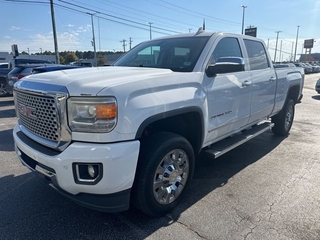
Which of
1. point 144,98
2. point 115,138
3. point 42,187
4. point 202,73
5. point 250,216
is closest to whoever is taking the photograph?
point 115,138

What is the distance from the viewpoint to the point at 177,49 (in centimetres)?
358

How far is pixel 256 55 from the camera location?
4477 mm

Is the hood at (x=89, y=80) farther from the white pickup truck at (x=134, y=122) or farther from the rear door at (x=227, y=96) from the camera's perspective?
the rear door at (x=227, y=96)

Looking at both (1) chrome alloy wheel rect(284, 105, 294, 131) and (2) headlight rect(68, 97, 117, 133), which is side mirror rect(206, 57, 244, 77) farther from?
(1) chrome alloy wheel rect(284, 105, 294, 131)

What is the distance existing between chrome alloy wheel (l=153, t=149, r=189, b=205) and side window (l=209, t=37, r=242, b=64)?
1.33 meters

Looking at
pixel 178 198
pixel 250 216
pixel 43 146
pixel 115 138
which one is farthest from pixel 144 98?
pixel 250 216

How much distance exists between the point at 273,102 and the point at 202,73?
8.13 ft

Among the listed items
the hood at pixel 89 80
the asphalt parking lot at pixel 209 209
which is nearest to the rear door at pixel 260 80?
the asphalt parking lot at pixel 209 209

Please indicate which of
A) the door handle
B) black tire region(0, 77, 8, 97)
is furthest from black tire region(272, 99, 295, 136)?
black tire region(0, 77, 8, 97)

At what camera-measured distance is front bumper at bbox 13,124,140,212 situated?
2.12 m

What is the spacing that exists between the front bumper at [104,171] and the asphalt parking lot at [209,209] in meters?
0.46

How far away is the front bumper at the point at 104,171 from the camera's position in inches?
83.5

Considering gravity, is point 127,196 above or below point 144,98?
below

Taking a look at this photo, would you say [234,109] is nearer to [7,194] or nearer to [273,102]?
[273,102]
